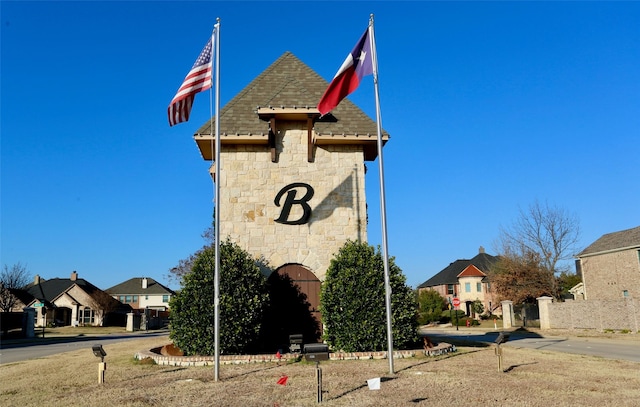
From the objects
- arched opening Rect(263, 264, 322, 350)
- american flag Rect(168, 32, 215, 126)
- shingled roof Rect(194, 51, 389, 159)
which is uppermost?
shingled roof Rect(194, 51, 389, 159)

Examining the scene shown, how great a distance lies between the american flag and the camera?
1204cm

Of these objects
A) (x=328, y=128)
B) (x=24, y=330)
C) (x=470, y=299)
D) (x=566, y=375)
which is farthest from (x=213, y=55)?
(x=470, y=299)

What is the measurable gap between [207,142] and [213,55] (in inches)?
182

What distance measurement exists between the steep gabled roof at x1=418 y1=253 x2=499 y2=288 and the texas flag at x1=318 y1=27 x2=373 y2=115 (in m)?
52.0

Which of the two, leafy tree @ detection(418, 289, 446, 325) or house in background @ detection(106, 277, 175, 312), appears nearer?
leafy tree @ detection(418, 289, 446, 325)

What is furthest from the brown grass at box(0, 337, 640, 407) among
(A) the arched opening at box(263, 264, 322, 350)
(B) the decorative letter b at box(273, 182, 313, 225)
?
(B) the decorative letter b at box(273, 182, 313, 225)

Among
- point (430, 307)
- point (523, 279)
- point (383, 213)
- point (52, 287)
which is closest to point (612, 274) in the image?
point (523, 279)

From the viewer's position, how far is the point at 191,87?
12047 millimetres

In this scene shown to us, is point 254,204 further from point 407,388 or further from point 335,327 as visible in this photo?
point 407,388

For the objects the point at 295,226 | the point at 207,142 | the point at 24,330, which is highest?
the point at 207,142

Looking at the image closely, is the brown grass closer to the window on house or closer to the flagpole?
the flagpole

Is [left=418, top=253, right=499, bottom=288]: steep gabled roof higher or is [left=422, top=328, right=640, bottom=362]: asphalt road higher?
[left=418, top=253, right=499, bottom=288]: steep gabled roof

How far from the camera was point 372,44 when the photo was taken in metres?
Result: 12.0

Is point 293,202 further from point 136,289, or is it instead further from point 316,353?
point 136,289
